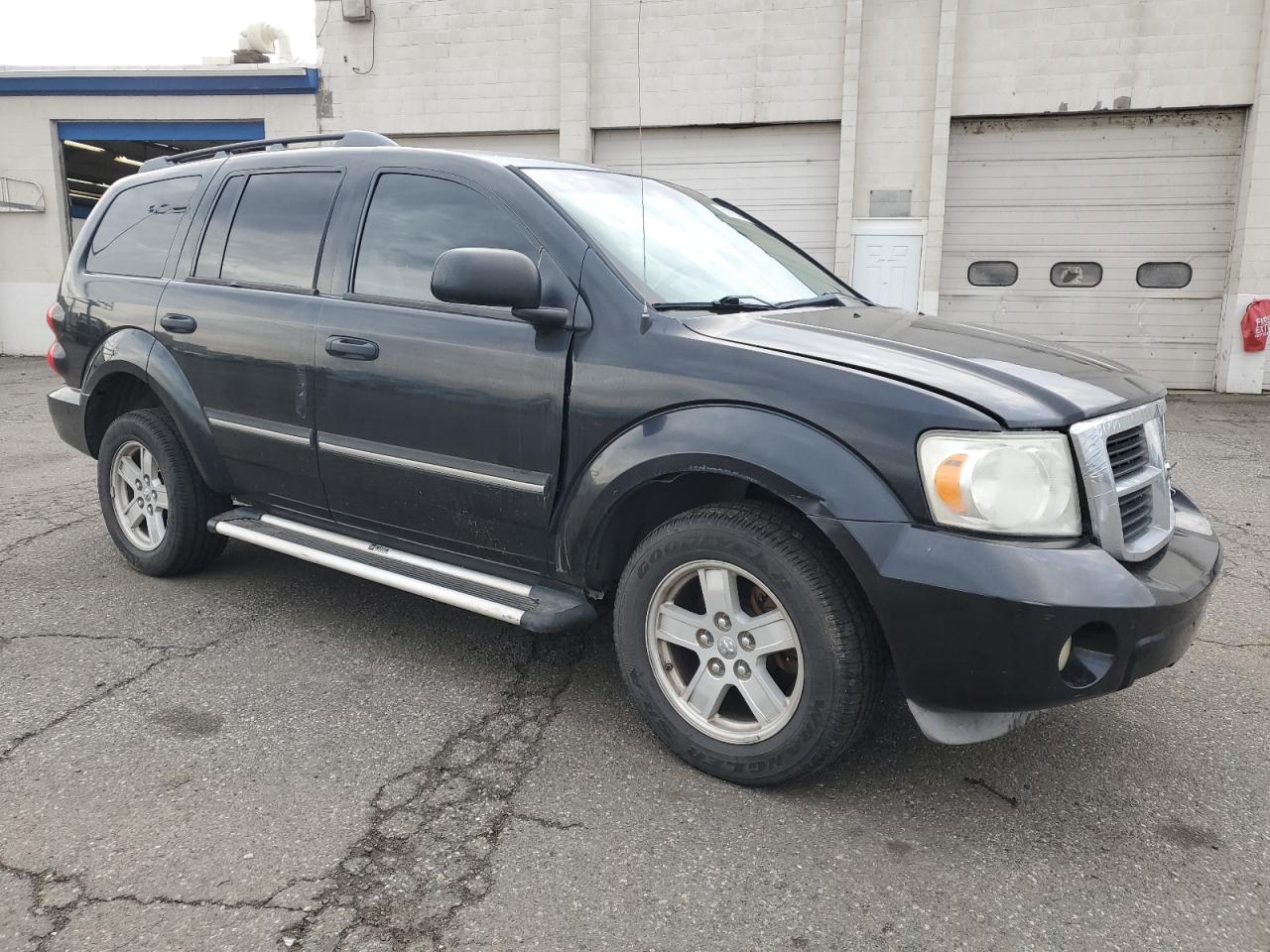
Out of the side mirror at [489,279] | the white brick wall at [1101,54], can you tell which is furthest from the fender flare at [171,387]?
the white brick wall at [1101,54]

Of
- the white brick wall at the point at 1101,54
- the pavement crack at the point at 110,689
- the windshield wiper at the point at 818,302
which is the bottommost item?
the pavement crack at the point at 110,689

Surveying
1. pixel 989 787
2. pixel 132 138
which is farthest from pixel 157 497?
pixel 132 138

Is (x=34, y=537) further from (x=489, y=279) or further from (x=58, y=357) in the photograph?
(x=489, y=279)

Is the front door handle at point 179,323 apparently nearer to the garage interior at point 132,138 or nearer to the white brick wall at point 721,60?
the white brick wall at point 721,60

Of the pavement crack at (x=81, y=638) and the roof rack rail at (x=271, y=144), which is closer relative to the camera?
the pavement crack at (x=81, y=638)

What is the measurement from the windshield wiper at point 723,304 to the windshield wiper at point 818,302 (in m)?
0.08

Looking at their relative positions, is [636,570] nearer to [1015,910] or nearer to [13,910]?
[1015,910]

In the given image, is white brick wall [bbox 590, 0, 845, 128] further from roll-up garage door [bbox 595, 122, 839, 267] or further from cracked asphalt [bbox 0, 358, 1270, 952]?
cracked asphalt [bbox 0, 358, 1270, 952]

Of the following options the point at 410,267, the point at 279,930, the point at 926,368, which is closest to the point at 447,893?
the point at 279,930

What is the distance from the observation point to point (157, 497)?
4.34 m

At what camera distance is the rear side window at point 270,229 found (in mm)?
3684

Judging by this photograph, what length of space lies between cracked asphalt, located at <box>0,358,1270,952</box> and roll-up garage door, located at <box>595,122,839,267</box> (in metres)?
9.98

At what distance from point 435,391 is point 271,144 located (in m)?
2.05

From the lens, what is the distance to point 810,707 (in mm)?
2521
